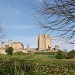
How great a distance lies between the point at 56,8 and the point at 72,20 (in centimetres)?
63

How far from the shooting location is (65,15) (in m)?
7.19

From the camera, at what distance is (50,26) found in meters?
7.52

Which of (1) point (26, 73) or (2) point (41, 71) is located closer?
(1) point (26, 73)

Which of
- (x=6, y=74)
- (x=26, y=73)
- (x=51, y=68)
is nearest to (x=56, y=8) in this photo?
(x=26, y=73)

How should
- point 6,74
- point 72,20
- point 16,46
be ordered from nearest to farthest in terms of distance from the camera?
point 72,20 < point 6,74 < point 16,46

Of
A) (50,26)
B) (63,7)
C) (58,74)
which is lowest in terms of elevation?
(58,74)

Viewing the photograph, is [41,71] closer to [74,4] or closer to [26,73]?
[26,73]

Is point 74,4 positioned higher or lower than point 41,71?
higher

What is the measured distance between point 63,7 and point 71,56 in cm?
3351

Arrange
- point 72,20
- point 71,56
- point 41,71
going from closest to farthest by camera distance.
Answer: point 72,20 → point 41,71 → point 71,56

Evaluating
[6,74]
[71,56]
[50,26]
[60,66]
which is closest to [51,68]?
[60,66]

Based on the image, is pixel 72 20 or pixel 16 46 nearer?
pixel 72 20

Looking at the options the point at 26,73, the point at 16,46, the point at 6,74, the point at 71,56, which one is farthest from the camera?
the point at 16,46

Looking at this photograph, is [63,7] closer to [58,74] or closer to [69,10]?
[69,10]
